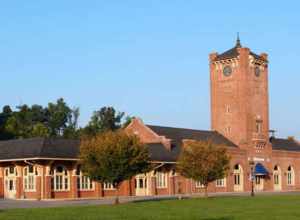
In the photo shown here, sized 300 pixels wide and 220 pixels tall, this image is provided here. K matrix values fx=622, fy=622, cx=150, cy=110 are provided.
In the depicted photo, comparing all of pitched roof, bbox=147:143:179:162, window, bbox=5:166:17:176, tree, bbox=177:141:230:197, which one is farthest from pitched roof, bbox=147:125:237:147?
window, bbox=5:166:17:176

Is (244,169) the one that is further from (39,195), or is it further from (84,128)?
(84,128)

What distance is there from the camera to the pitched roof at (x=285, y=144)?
3110 inches

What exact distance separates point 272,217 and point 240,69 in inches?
1921

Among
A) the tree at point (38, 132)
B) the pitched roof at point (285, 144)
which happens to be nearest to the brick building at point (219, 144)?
the pitched roof at point (285, 144)

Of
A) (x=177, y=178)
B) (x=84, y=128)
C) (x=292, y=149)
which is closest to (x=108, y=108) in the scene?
(x=84, y=128)

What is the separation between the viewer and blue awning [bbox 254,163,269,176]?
234 ft

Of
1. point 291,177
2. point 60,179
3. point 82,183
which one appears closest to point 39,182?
point 60,179

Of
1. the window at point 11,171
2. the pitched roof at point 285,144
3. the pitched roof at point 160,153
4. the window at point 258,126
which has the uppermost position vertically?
the window at point 258,126

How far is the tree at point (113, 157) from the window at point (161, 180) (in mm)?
18916

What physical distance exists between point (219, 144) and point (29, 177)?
72.7 feet

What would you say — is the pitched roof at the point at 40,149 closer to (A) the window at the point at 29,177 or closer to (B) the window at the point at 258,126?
(A) the window at the point at 29,177

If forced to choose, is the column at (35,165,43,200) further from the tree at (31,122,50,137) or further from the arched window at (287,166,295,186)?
the arched window at (287,166,295,186)

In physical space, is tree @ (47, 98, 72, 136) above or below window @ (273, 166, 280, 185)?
above

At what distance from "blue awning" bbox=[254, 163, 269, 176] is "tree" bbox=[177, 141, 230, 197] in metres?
24.5
